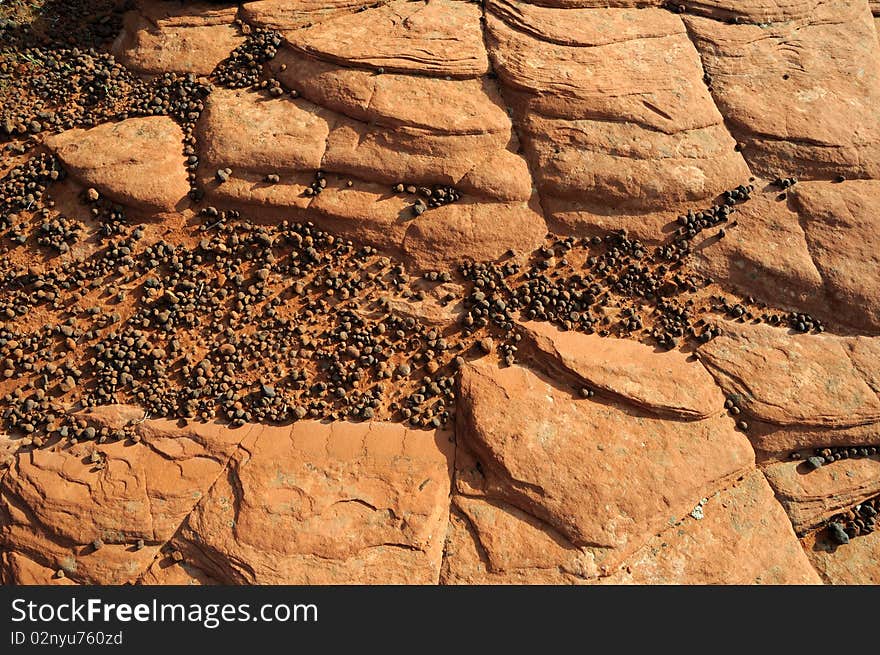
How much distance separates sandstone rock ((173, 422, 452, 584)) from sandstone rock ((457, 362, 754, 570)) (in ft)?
1.47

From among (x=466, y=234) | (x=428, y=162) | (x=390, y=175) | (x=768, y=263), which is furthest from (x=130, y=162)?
(x=768, y=263)

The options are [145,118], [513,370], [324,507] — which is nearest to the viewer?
[324,507]

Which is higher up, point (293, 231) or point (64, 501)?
point (293, 231)

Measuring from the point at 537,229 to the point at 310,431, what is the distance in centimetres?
288

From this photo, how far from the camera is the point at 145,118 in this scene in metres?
5.91

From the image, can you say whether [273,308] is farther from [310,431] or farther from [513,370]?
[513,370]

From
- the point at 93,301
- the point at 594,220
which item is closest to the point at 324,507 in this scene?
the point at 93,301

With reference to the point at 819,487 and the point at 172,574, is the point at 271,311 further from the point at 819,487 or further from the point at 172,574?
the point at 819,487

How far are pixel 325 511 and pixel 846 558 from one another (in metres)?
4.56

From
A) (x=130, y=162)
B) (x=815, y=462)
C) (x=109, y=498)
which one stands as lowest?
(x=109, y=498)

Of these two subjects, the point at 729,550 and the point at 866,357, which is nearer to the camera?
the point at 729,550

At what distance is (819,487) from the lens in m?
5.01

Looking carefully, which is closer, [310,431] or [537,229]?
[310,431]

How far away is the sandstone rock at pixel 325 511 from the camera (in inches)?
174
